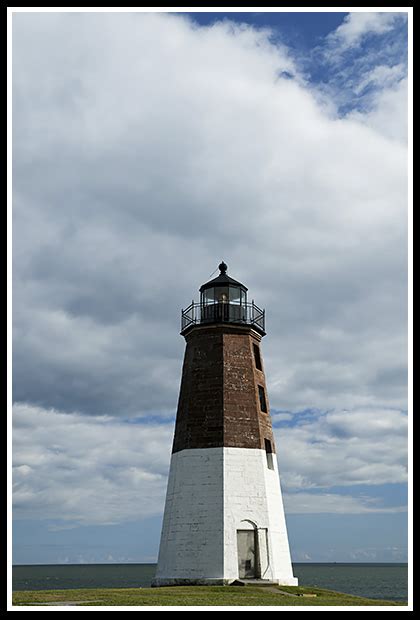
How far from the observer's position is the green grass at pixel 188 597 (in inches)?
949

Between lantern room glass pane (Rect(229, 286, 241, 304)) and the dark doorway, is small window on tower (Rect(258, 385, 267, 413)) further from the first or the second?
the dark doorway

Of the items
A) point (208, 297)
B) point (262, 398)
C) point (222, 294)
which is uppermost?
point (222, 294)

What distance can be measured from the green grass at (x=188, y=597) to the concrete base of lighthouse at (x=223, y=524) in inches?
63.5

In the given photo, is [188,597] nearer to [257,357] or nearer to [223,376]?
[223,376]

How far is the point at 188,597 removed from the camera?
26.2m

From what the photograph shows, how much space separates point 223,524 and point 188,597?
6.91 meters

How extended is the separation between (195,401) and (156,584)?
8448mm

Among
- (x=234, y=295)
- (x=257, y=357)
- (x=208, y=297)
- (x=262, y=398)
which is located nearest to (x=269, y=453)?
(x=262, y=398)

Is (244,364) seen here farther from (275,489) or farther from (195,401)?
(275,489)

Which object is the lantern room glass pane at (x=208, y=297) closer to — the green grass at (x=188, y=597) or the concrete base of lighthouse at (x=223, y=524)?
the concrete base of lighthouse at (x=223, y=524)
